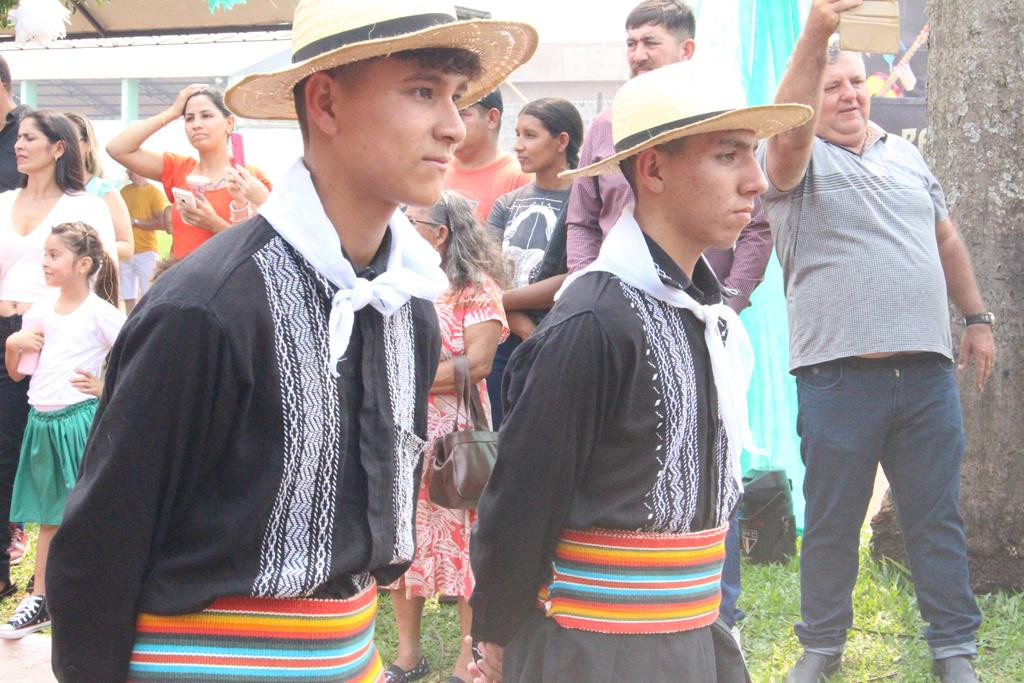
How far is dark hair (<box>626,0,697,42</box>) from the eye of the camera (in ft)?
15.7

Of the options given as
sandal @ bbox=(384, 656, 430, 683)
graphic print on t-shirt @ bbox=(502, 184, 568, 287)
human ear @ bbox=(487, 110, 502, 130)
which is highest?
human ear @ bbox=(487, 110, 502, 130)

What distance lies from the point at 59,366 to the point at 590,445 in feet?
12.2

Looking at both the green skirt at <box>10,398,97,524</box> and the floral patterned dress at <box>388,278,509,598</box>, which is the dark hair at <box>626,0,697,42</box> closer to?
the floral patterned dress at <box>388,278,509,598</box>

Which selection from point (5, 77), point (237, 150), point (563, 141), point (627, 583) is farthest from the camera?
point (5, 77)

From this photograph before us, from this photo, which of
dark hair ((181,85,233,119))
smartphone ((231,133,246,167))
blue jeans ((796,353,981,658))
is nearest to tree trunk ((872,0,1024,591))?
blue jeans ((796,353,981,658))

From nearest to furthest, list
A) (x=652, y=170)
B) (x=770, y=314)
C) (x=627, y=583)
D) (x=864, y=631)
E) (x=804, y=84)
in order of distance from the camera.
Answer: (x=627, y=583)
(x=652, y=170)
(x=804, y=84)
(x=864, y=631)
(x=770, y=314)

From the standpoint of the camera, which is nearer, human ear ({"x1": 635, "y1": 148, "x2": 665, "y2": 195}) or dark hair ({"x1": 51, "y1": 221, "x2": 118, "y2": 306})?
human ear ({"x1": 635, "y1": 148, "x2": 665, "y2": 195})

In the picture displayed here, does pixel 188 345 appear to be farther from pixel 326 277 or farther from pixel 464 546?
pixel 464 546

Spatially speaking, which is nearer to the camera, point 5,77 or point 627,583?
point 627,583

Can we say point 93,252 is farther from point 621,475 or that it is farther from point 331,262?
point 331,262

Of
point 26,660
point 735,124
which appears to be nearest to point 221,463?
point 735,124

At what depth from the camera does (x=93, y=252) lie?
18.7 feet

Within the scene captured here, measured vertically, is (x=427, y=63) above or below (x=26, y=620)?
above

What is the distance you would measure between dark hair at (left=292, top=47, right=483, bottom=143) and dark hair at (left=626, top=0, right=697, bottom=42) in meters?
2.71
